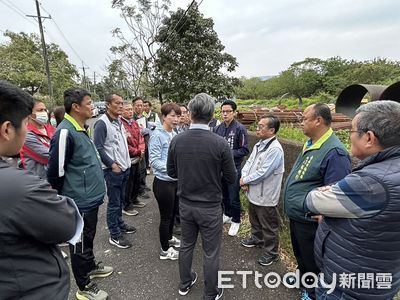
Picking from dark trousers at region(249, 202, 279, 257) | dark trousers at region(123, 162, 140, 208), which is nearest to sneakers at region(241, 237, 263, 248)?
dark trousers at region(249, 202, 279, 257)

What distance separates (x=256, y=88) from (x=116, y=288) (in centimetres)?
4968

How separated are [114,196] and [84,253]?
3.39 ft

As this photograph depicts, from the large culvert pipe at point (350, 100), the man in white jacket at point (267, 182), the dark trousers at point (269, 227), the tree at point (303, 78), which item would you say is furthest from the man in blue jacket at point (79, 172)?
the tree at point (303, 78)

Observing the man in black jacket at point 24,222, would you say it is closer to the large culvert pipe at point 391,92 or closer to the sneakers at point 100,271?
the sneakers at point 100,271

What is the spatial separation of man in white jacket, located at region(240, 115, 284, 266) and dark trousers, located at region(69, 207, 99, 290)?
184cm

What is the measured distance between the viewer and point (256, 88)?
48969mm

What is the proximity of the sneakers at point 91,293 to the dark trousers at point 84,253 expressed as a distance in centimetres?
5

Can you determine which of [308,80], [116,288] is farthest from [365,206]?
[308,80]

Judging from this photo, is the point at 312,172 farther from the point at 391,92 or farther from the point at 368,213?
the point at 391,92

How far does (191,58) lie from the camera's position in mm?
13898

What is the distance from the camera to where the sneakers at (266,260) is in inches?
120

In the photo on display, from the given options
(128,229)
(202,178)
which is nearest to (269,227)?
(202,178)

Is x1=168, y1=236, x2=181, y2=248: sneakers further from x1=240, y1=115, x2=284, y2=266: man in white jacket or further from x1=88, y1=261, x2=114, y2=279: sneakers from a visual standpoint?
x1=240, y1=115, x2=284, y2=266: man in white jacket

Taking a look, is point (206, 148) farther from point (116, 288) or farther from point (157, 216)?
point (157, 216)
